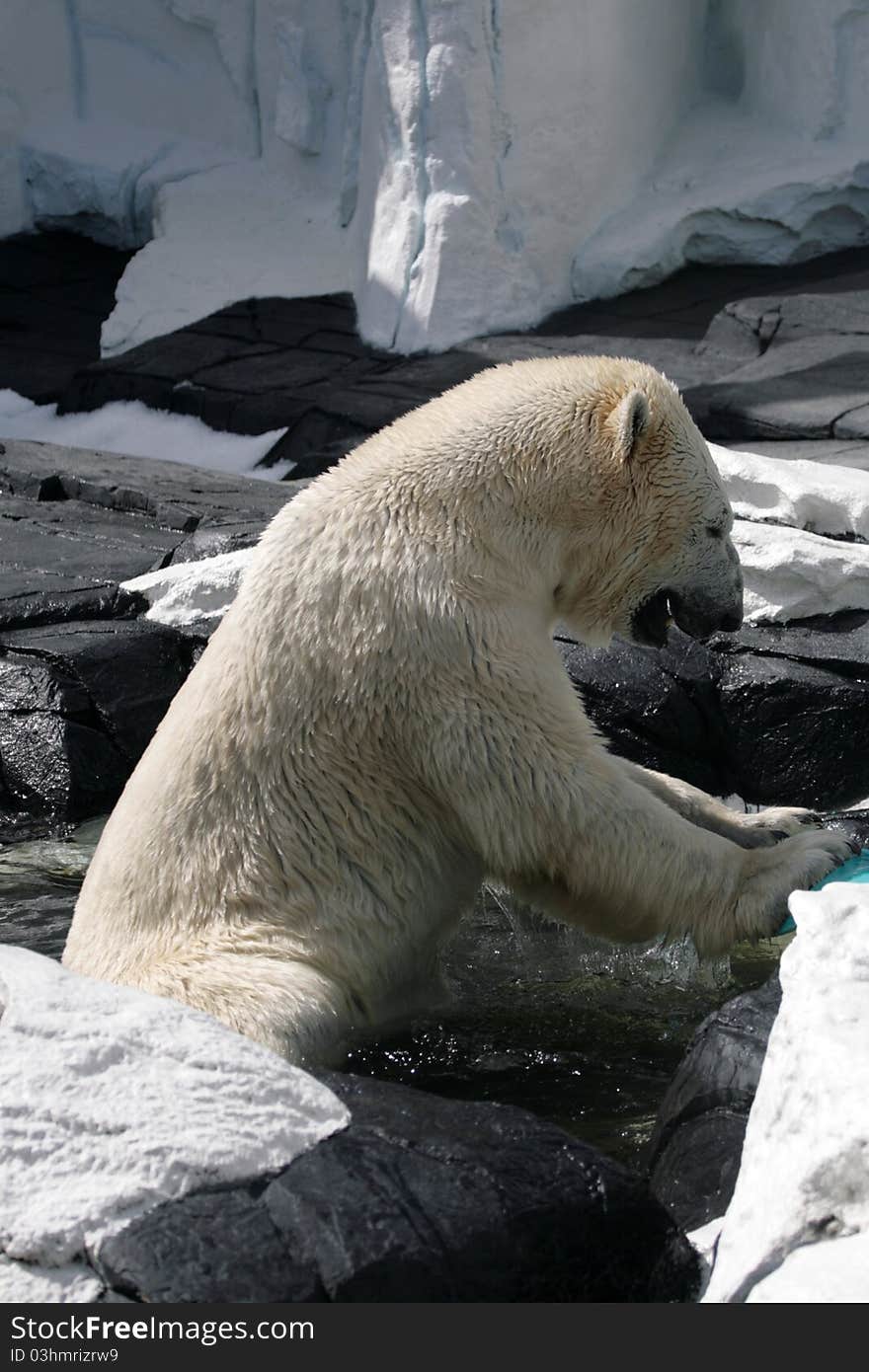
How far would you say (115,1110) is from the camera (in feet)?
7.20

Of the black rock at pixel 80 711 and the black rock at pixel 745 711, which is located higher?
the black rock at pixel 745 711

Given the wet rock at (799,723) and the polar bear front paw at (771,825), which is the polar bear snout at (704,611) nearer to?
the polar bear front paw at (771,825)

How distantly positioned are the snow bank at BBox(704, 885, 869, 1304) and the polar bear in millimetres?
812

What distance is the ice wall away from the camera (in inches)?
412

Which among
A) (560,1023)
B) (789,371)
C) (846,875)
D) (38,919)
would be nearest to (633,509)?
(846,875)

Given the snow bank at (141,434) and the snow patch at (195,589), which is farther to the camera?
the snow bank at (141,434)

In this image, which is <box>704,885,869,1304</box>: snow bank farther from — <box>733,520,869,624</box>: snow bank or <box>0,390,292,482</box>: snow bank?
<box>0,390,292,482</box>: snow bank

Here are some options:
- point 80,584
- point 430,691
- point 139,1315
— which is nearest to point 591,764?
point 430,691

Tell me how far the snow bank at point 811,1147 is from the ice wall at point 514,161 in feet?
28.4

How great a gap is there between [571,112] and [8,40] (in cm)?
534

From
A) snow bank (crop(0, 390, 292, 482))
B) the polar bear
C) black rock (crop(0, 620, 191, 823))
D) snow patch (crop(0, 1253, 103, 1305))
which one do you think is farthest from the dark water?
snow bank (crop(0, 390, 292, 482))

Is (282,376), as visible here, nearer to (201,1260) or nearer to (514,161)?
(514,161)

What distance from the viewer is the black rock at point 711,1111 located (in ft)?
8.59

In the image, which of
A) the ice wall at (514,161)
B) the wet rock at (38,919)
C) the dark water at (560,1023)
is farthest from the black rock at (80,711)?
the ice wall at (514,161)
